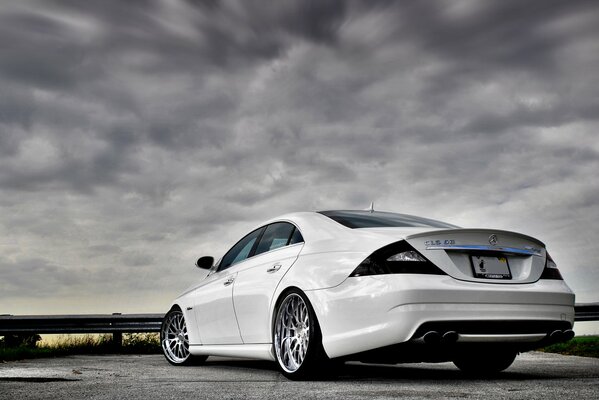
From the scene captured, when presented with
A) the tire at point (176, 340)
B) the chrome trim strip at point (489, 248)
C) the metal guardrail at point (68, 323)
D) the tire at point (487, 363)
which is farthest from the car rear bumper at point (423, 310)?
the metal guardrail at point (68, 323)

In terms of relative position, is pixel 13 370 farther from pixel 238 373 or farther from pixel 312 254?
pixel 312 254

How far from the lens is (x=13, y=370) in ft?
25.5

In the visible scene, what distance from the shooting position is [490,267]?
5.49m

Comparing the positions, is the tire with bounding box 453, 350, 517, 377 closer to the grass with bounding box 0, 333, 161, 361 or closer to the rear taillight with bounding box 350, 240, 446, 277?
the rear taillight with bounding box 350, 240, 446, 277

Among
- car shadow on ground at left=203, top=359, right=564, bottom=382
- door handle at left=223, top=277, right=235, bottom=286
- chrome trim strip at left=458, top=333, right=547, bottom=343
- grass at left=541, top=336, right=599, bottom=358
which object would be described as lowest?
grass at left=541, top=336, right=599, bottom=358

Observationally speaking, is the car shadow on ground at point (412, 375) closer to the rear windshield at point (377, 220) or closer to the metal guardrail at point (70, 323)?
the rear windshield at point (377, 220)

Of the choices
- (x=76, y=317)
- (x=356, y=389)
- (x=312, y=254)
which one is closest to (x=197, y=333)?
(x=312, y=254)

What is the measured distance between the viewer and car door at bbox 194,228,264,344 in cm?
729

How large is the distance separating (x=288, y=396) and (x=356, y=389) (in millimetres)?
645

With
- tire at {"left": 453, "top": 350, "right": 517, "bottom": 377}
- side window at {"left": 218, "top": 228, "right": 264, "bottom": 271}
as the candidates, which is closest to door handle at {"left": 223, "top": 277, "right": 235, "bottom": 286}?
side window at {"left": 218, "top": 228, "right": 264, "bottom": 271}

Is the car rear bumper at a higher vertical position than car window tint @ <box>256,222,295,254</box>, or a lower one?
lower

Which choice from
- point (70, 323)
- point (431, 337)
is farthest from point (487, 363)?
point (70, 323)

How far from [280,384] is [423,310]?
138 centimetres

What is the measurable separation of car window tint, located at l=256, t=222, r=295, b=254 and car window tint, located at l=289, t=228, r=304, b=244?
8 cm
